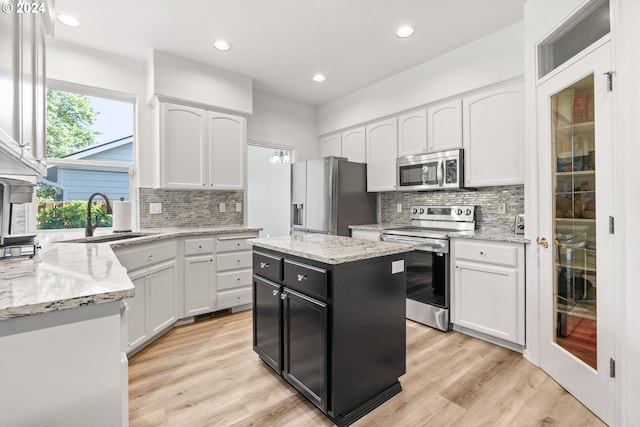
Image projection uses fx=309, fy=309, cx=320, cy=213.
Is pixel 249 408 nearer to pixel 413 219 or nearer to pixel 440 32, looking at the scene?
pixel 413 219

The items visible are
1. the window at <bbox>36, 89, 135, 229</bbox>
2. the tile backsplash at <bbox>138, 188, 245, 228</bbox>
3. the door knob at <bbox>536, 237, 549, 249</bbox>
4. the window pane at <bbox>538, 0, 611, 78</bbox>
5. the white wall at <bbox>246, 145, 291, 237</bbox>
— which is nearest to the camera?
the window pane at <bbox>538, 0, 611, 78</bbox>

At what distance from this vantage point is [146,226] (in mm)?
3408

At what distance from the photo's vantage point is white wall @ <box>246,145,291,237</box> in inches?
217

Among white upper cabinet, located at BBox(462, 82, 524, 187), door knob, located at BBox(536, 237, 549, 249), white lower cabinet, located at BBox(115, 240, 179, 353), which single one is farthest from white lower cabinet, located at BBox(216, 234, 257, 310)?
door knob, located at BBox(536, 237, 549, 249)

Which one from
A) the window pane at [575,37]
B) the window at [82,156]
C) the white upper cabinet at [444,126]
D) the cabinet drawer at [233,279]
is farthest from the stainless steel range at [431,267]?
the window at [82,156]

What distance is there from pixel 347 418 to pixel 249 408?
568mm

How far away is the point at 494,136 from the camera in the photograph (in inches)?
112

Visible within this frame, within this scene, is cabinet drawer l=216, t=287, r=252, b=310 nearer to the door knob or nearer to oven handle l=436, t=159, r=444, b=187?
oven handle l=436, t=159, r=444, b=187

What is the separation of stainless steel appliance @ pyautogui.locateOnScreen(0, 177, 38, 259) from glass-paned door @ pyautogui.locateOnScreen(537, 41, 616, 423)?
2962 mm

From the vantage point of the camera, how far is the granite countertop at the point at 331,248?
1.62 m

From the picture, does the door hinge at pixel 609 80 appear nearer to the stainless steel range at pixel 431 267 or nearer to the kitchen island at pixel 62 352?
the stainless steel range at pixel 431 267

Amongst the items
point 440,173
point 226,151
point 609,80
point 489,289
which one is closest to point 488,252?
point 489,289

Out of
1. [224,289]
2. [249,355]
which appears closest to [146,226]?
[224,289]

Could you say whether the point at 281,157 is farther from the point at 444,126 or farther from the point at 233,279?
the point at 444,126
